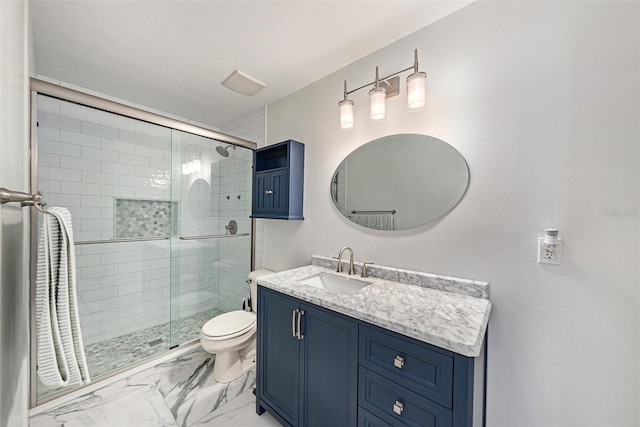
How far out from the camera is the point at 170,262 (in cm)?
234

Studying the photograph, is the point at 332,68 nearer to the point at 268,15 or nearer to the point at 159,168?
the point at 268,15

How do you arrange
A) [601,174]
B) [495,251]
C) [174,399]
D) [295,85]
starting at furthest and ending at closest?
[295,85] → [174,399] → [495,251] → [601,174]

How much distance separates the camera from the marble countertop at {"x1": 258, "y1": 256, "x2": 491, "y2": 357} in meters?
0.86

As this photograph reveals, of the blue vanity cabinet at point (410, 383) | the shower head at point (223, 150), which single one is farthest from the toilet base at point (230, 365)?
the shower head at point (223, 150)

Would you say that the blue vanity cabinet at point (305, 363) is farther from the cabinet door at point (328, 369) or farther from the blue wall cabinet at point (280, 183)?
the blue wall cabinet at point (280, 183)

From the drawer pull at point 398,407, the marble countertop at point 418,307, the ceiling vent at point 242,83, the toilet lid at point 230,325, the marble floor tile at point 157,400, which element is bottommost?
the marble floor tile at point 157,400

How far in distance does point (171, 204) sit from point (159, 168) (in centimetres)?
44

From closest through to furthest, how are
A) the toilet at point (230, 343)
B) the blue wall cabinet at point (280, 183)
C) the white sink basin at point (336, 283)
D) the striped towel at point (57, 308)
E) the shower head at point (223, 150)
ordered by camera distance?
the striped towel at point (57, 308)
the white sink basin at point (336, 283)
the toilet at point (230, 343)
the blue wall cabinet at point (280, 183)
the shower head at point (223, 150)

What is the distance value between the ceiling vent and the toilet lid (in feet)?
6.36

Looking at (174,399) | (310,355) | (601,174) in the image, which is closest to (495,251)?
(601,174)

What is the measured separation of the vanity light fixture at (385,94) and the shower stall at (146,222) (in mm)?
1216

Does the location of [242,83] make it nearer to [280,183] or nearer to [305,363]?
[280,183]

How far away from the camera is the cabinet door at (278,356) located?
1.31 metres

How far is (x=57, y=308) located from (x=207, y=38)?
1.60 metres
